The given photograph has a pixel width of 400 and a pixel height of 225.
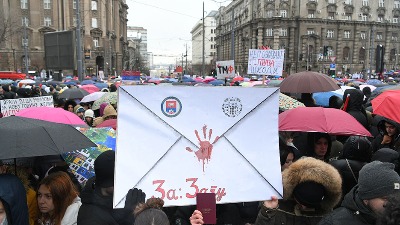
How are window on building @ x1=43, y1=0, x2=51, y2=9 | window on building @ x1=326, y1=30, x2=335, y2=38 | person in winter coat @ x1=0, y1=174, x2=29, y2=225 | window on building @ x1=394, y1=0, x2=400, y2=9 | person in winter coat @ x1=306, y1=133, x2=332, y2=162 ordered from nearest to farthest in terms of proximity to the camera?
person in winter coat @ x1=0, y1=174, x2=29, y2=225
person in winter coat @ x1=306, y1=133, x2=332, y2=162
window on building @ x1=43, y1=0, x2=51, y2=9
window on building @ x1=326, y1=30, x2=335, y2=38
window on building @ x1=394, y1=0, x2=400, y2=9

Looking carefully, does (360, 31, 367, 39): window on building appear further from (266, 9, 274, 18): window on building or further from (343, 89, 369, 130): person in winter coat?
(343, 89, 369, 130): person in winter coat

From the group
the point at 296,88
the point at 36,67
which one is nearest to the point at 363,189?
the point at 296,88

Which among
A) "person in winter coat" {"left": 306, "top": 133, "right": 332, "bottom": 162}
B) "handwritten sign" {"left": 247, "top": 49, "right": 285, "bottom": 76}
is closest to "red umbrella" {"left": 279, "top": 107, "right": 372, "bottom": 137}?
"person in winter coat" {"left": 306, "top": 133, "right": 332, "bottom": 162}

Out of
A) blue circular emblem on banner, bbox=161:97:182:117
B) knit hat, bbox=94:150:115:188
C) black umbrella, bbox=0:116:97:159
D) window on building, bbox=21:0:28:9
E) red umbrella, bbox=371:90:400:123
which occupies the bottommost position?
knit hat, bbox=94:150:115:188

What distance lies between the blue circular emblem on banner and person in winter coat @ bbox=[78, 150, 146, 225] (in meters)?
0.69

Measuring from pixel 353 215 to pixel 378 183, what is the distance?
9.8 inches

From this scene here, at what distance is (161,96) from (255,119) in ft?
2.24

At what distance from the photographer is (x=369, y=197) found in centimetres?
242

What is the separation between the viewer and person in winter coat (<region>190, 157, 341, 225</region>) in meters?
2.80

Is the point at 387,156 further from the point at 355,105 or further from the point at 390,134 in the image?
the point at 355,105

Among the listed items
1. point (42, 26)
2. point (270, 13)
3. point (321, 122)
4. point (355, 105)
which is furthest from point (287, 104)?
point (270, 13)

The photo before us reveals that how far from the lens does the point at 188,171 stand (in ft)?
8.70

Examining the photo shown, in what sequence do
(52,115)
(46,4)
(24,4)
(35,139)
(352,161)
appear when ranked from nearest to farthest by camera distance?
(35,139), (352,161), (52,115), (24,4), (46,4)

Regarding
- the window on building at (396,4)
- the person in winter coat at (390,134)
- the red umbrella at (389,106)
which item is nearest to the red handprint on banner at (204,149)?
the red umbrella at (389,106)
